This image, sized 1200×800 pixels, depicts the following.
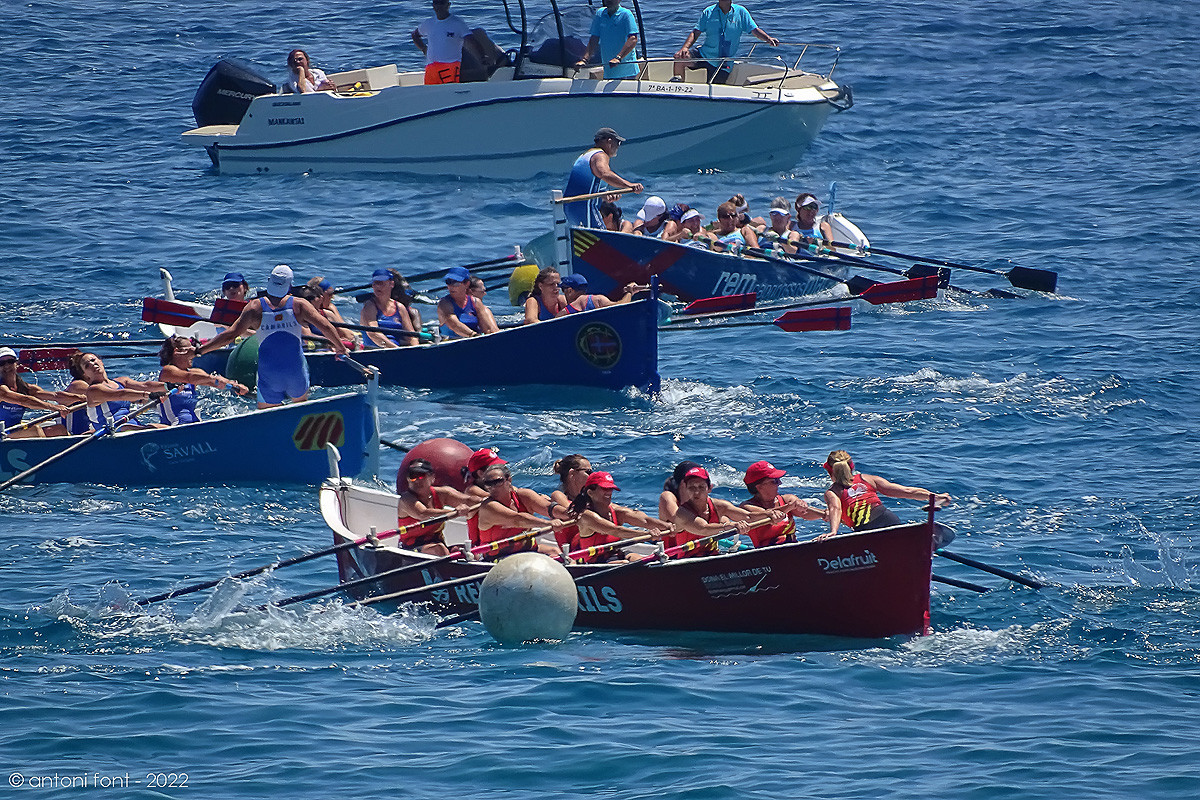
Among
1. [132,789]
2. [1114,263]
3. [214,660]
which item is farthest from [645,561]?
[1114,263]

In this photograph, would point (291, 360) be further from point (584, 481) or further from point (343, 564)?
point (584, 481)

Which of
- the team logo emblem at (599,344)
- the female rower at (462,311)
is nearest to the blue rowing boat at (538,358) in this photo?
the team logo emblem at (599,344)

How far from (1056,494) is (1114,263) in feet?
30.8

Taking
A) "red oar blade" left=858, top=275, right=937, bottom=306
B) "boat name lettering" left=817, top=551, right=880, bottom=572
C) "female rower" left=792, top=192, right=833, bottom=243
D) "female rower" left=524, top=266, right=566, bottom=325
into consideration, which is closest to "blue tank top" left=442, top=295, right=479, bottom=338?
"female rower" left=524, top=266, right=566, bottom=325

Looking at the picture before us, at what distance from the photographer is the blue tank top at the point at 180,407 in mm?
16328

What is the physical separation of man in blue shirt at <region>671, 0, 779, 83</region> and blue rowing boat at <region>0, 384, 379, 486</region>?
1308 centimetres

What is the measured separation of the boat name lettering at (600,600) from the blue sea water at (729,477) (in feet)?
0.71

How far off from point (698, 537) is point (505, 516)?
159 cm

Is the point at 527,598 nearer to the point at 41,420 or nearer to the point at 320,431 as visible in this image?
the point at 320,431

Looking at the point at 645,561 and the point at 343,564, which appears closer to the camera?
the point at 645,561

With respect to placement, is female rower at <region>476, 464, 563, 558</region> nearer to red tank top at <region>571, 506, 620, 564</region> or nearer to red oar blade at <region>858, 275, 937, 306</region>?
red tank top at <region>571, 506, 620, 564</region>

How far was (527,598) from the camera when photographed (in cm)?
1171

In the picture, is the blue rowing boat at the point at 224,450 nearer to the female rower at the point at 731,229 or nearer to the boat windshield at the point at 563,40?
the female rower at the point at 731,229

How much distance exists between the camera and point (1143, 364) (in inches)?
749
